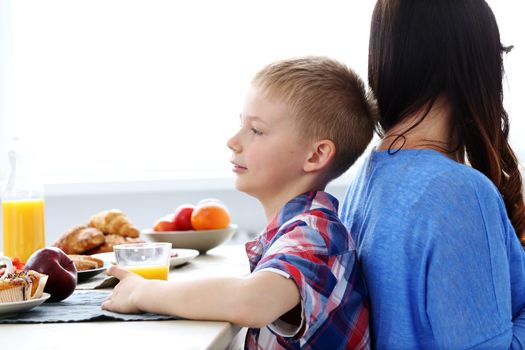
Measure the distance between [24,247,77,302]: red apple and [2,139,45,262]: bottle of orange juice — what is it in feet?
1.57

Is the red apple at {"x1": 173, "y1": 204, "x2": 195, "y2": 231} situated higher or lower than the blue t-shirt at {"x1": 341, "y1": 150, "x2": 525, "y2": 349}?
lower

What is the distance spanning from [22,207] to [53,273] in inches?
21.6

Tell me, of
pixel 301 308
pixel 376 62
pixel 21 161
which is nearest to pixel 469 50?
pixel 376 62

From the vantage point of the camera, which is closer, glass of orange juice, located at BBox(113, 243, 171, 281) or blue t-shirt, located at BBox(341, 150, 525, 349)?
blue t-shirt, located at BBox(341, 150, 525, 349)

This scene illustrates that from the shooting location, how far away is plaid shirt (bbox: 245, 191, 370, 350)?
1.04 metres

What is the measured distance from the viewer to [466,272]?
105cm

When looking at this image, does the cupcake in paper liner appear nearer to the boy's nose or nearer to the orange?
the boy's nose

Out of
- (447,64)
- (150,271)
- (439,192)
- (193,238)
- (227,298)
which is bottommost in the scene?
(193,238)

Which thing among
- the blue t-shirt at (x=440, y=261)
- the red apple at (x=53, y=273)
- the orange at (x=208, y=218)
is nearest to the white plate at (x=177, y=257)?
the orange at (x=208, y=218)

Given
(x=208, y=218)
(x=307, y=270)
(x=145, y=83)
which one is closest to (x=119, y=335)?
(x=307, y=270)

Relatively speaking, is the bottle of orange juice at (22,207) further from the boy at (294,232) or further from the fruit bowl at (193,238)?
the boy at (294,232)

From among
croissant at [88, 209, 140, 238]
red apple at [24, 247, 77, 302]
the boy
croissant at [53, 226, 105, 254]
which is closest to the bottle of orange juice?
croissant at [53, 226, 105, 254]

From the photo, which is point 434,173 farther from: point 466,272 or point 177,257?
point 177,257

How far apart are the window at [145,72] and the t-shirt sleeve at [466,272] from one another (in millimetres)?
2495
